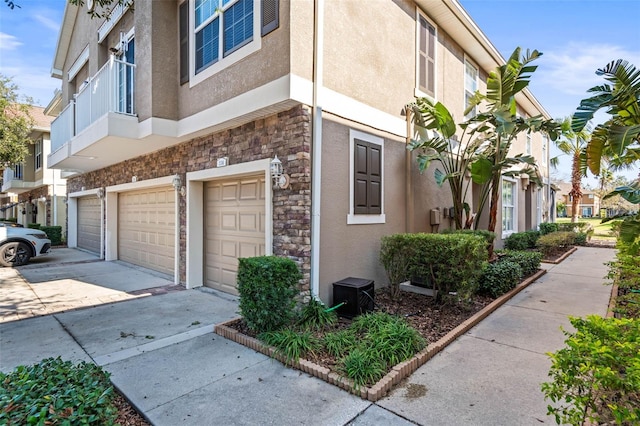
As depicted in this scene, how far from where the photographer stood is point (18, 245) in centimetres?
1157

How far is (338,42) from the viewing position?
609 centimetres

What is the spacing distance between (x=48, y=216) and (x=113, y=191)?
11.5 m

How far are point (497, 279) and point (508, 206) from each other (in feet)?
26.6

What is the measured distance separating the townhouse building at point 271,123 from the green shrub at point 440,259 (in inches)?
25.2

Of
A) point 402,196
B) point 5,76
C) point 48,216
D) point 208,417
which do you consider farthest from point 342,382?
point 48,216

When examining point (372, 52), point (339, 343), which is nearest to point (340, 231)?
point (339, 343)

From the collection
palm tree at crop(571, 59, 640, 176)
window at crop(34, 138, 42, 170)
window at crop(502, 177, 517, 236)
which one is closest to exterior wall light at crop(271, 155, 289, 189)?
palm tree at crop(571, 59, 640, 176)

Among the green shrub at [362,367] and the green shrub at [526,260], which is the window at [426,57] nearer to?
the green shrub at [526,260]

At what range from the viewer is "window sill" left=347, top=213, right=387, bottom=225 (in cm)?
638

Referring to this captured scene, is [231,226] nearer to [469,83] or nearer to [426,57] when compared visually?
[426,57]

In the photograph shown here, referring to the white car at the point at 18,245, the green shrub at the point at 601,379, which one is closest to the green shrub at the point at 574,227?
the green shrub at the point at 601,379

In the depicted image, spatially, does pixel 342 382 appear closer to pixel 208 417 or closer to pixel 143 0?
pixel 208 417

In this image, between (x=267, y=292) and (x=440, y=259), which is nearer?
(x=267, y=292)

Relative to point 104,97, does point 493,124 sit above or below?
below
